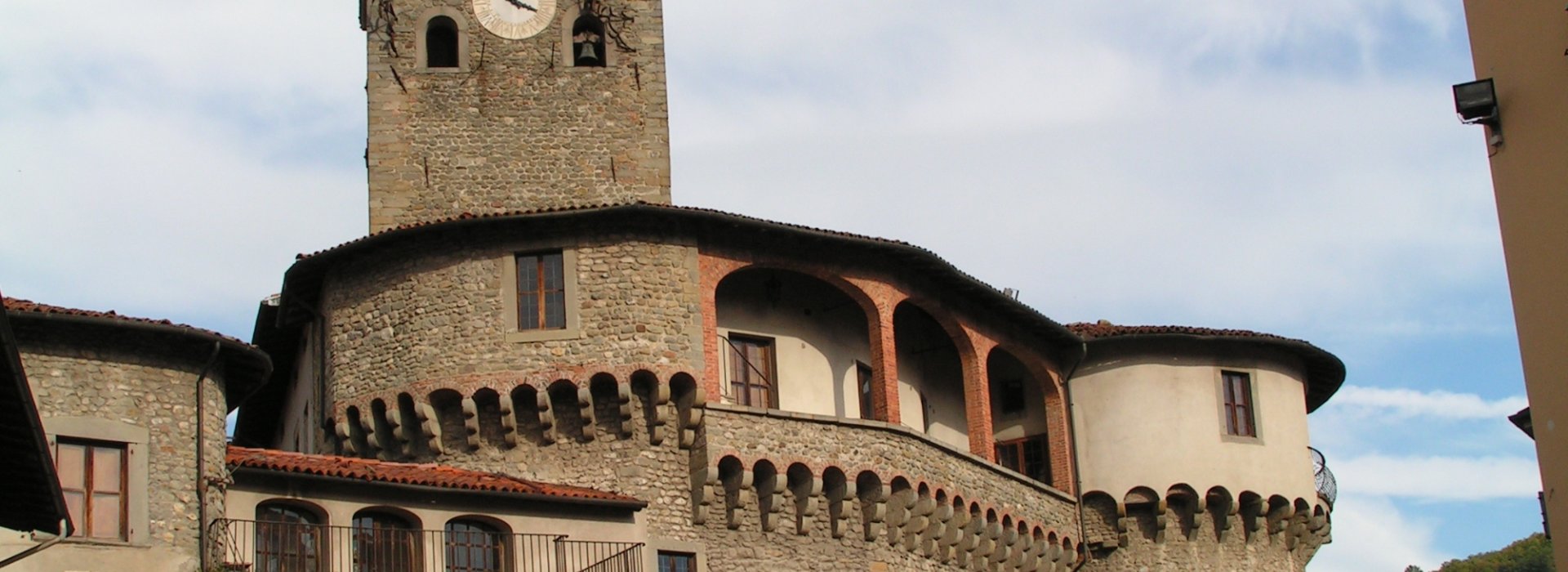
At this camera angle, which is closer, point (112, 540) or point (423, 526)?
point (112, 540)

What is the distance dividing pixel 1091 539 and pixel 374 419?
12647mm

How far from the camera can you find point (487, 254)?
36.2 m

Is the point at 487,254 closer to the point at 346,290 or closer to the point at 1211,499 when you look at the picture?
the point at 346,290

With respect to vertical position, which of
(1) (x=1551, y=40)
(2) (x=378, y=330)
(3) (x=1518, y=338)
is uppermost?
(2) (x=378, y=330)

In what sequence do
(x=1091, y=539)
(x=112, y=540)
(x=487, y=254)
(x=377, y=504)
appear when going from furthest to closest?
(x=1091, y=539), (x=487, y=254), (x=377, y=504), (x=112, y=540)

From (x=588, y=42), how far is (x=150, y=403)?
14739 mm

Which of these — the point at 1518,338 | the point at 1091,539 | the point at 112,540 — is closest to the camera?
the point at 1518,338

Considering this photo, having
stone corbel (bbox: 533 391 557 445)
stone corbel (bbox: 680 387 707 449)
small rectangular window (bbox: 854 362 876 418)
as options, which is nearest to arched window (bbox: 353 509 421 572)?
stone corbel (bbox: 533 391 557 445)

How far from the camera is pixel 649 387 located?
35906 millimetres

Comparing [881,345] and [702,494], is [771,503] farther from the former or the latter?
[881,345]

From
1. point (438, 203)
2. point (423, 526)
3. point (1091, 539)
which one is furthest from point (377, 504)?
point (1091, 539)

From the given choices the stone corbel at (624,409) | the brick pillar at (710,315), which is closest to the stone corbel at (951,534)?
the brick pillar at (710,315)

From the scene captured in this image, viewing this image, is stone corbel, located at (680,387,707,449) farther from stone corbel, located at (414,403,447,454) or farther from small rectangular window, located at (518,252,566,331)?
stone corbel, located at (414,403,447,454)

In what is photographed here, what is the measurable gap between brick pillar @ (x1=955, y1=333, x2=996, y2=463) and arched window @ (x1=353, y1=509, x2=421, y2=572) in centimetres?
1138
